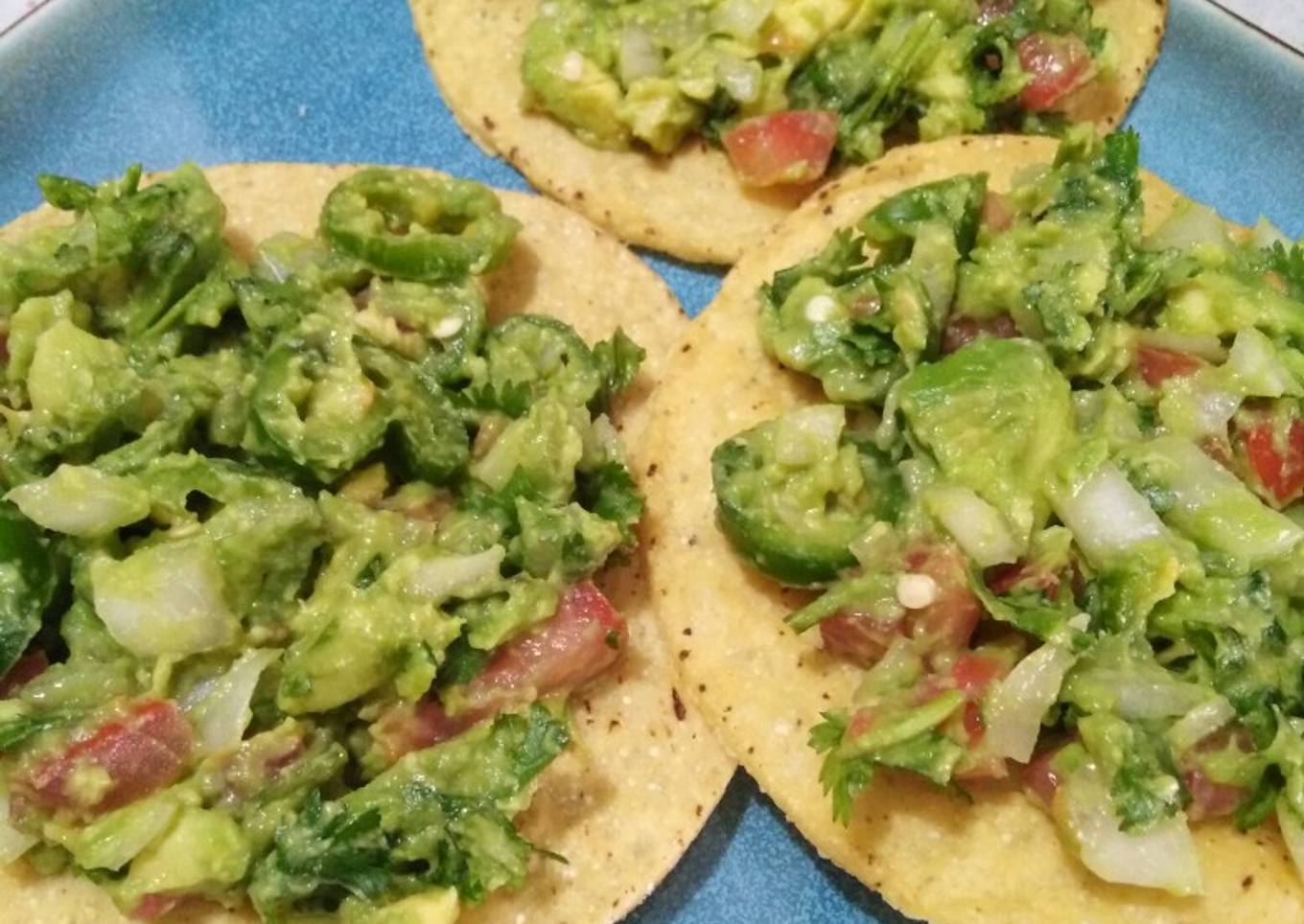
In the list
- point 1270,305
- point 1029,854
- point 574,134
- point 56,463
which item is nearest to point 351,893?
point 56,463

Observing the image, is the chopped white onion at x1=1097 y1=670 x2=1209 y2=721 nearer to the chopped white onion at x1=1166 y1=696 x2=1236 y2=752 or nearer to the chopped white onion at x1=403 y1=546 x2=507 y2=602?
the chopped white onion at x1=1166 y1=696 x2=1236 y2=752

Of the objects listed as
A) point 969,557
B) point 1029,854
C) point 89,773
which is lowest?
point 1029,854

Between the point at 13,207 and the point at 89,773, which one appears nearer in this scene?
the point at 89,773

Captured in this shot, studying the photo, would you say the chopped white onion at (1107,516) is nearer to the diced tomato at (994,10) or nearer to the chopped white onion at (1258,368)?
the chopped white onion at (1258,368)

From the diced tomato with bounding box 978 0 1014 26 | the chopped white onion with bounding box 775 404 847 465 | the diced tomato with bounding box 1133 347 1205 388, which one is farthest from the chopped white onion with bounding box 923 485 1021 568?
the diced tomato with bounding box 978 0 1014 26

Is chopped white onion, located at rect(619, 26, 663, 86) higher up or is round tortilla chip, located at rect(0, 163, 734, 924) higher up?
chopped white onion, located at rect(619, 26, 663, 86)

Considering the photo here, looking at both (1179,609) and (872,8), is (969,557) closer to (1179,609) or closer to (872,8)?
(1179,609)

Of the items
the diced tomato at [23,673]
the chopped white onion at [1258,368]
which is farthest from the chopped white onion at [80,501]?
the chopped white onion at [1258,368]
